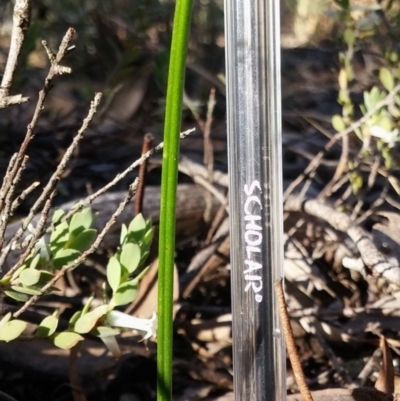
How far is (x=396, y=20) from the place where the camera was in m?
1.38

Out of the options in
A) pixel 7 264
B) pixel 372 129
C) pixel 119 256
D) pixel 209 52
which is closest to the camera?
pixel 119 256

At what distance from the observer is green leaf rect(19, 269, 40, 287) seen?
676 mm

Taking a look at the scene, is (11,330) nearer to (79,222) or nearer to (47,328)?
(47,328)

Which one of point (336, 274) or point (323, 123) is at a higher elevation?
point (323, 123)

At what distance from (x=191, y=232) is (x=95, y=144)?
0.44 meters

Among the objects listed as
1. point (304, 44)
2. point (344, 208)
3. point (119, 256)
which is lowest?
point (119, 256)

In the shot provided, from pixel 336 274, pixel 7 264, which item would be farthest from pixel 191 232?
pixel 7 264

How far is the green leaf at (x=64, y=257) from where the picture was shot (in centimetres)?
73

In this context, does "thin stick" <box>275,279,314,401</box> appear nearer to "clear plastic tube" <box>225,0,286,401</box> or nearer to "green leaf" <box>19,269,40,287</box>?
"clear plastic tube" <box>225,0,286,401</box>

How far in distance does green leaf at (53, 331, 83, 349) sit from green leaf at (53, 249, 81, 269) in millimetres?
76

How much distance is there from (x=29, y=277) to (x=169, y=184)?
0.61ft

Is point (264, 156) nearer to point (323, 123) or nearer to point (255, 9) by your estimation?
point (255, 9)

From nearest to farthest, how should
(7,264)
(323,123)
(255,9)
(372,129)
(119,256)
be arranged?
(255,9) < (119,256) < (7,264) < (372,129) < (323,123)

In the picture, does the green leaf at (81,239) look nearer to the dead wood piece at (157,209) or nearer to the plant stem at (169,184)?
the plant stem at (169,184)
